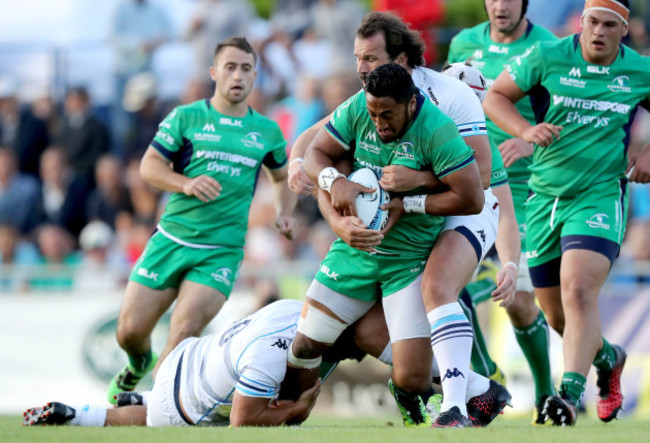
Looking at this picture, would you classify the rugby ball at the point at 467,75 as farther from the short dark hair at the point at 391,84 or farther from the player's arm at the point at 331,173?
the short dark hair at the point at 391,84

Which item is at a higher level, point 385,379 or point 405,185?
point 405,185

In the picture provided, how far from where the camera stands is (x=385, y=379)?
1183cm

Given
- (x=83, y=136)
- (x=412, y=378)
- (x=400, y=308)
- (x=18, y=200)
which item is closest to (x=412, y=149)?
(x=400, y=308)

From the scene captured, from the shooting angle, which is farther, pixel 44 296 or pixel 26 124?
pixel 26 124

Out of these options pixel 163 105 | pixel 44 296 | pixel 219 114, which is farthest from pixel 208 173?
pixel 163 105

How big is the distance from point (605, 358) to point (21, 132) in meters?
10.8

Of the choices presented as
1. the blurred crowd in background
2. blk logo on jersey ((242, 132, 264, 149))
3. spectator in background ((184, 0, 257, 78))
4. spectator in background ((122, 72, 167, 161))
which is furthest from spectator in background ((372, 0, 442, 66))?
blk logo on jersey ((242, 132, 264, 149))

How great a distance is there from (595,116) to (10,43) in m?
12.1

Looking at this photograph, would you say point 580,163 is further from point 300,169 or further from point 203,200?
point 203,200

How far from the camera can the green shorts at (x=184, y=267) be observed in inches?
336

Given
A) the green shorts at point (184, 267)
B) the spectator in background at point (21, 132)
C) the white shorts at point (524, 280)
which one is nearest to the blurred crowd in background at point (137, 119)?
the spectator in background at point (21, 132)

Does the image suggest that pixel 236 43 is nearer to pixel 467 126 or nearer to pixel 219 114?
pixel 219 114

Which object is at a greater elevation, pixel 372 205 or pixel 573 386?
pixel 372 205

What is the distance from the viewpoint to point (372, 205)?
6.14m
